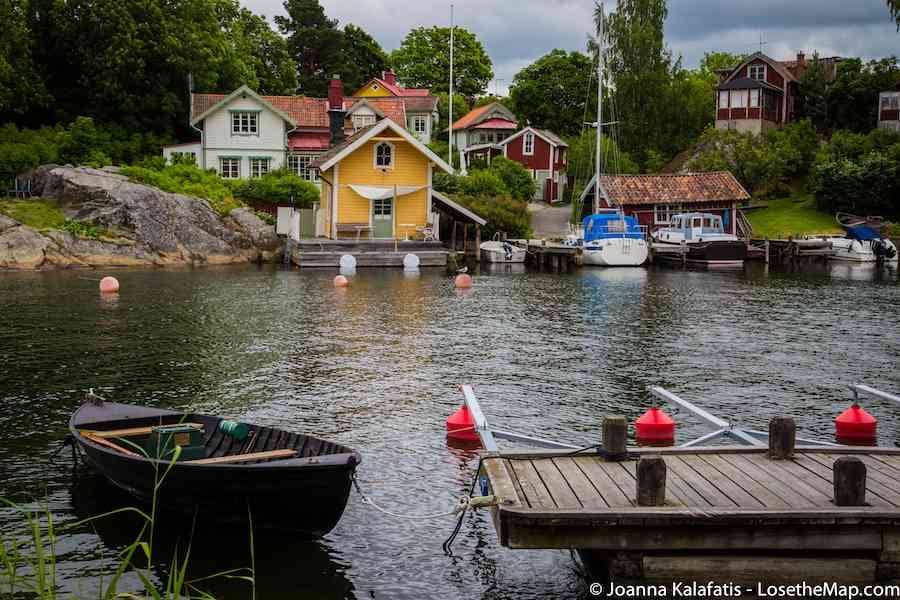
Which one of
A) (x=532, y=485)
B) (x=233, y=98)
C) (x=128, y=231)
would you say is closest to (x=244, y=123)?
(x=233, y=98)

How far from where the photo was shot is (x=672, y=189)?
61.5 m

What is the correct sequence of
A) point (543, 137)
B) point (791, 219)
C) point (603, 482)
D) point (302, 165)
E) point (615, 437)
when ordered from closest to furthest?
point (603, 482), point (615, 437), point (791, 219), point (302, 165), point (543, 137)

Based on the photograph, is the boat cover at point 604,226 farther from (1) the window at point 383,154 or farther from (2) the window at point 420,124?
(2) the window at point 420,124

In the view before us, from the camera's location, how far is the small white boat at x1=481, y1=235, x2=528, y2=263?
5209 cm

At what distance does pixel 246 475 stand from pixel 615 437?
412 cm

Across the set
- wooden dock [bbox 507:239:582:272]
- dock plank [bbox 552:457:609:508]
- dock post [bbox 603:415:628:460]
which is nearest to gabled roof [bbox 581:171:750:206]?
wooden dock [bbox 507:239:582:272]

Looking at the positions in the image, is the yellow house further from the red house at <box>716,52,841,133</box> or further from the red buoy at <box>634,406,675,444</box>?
the red buoy at <box>634,406,675,444</box>

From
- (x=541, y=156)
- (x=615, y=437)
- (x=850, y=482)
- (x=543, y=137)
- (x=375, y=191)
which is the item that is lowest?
(x=850, y=482)

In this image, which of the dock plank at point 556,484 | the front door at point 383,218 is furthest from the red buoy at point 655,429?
the front door at point 383,218

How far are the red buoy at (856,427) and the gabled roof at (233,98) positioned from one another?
4878 centimetres

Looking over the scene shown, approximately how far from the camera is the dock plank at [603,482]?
949 cm

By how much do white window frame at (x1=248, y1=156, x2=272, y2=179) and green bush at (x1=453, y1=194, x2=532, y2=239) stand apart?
1226cm

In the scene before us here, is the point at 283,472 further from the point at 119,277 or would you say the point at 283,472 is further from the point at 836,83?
the point at 836,83

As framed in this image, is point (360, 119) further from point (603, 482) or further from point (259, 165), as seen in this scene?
point (603, 482)
